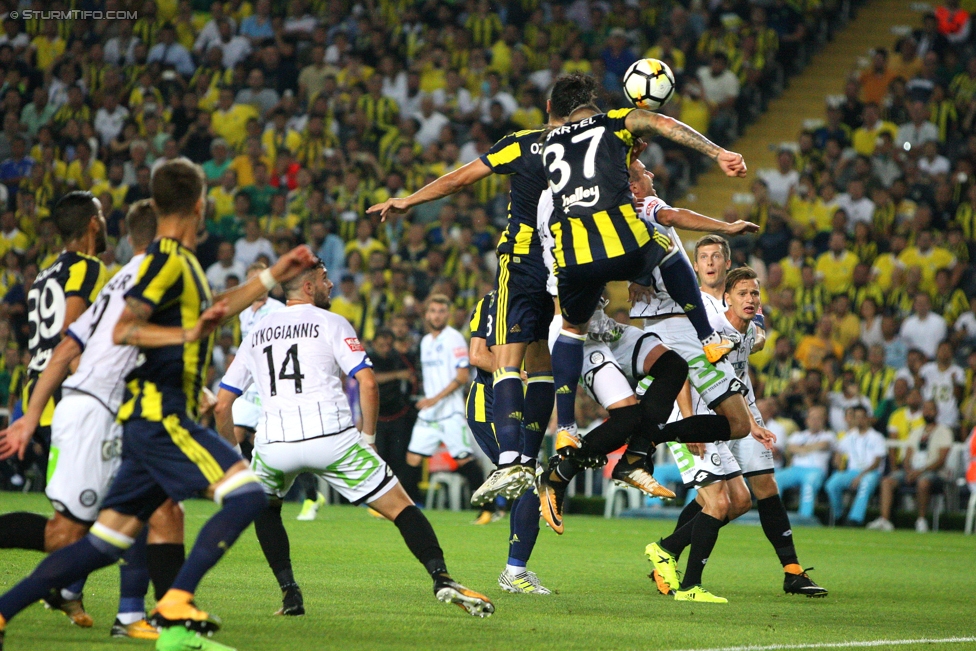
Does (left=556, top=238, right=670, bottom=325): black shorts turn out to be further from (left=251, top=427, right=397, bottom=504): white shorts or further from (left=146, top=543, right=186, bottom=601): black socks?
(left=146, top=543, right=186, bottom=601): black socks

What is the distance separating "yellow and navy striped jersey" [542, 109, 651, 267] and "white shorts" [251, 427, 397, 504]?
165cm

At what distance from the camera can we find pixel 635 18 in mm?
22969

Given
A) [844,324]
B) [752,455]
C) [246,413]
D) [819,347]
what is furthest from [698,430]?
[844,324]

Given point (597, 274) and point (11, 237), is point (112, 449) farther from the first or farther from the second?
point (11, 237)

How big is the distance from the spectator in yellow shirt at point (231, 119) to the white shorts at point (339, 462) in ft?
54.7

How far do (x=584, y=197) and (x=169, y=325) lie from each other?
2782 millimetres

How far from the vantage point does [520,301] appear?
8.05 m

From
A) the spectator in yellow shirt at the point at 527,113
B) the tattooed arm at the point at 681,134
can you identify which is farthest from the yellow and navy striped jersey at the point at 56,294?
the spectator in yellow shirt at the point at 527,113

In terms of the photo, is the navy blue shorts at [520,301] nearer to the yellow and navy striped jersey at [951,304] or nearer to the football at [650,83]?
the football at [650,83]

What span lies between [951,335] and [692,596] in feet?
34.3

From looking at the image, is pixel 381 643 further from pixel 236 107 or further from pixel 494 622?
pixel 236 107

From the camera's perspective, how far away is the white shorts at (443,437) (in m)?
16.3

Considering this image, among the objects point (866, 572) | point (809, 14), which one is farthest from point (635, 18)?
point (866, 572)

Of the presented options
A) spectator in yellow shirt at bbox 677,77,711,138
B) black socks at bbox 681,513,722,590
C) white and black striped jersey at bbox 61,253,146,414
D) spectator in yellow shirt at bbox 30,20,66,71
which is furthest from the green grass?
spectator in yellow shirt at bbox 30,20,66,71
